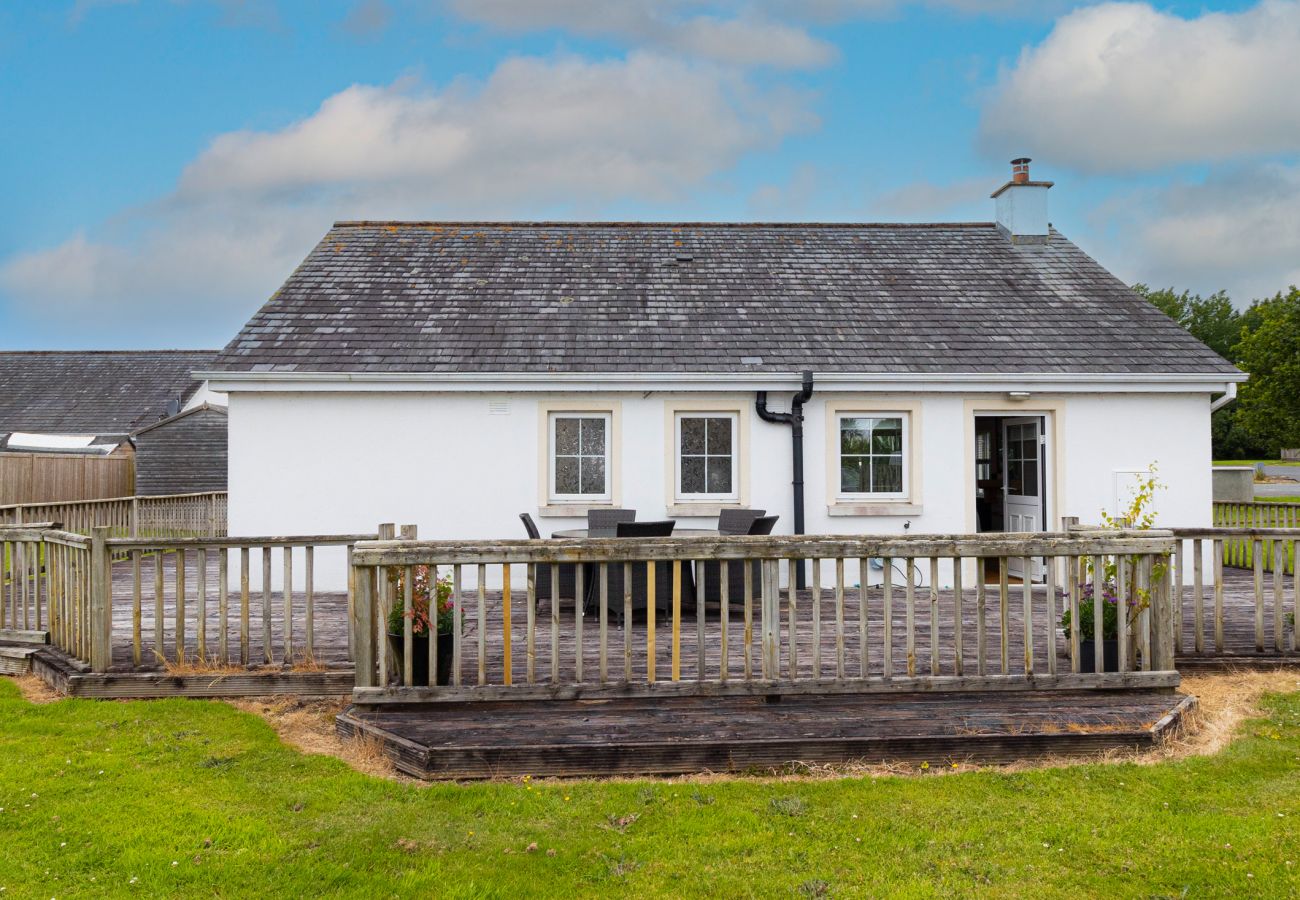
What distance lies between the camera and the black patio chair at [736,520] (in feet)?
28.7

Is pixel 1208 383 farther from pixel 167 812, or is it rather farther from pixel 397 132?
pixel 397 132

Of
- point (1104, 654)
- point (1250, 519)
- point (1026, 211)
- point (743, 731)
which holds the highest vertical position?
point (1026, 211)

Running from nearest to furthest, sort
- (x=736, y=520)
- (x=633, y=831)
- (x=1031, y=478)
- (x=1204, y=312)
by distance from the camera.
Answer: (x=633, y=831), (x=736, y=520), (x=1031, y=478), (x=1204, y=312)

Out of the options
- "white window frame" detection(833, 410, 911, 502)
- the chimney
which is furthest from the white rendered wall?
the chimney

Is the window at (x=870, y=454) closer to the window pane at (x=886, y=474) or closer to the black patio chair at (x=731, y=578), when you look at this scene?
the window pane at (x=886, y=474)

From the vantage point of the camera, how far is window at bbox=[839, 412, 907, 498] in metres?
10.1

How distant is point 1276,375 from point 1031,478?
116ft

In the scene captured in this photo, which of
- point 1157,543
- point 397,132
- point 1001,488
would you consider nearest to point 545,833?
point 1157,543

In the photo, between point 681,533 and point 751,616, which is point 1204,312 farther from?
point 751,616

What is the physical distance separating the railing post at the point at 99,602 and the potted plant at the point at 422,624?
238 cm

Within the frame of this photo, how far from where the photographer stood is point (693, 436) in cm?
1009

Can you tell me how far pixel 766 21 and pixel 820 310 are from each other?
596 cm

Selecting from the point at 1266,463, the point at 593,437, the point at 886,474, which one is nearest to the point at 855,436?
the point at 886,474

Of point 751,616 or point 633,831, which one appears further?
point 751,616
